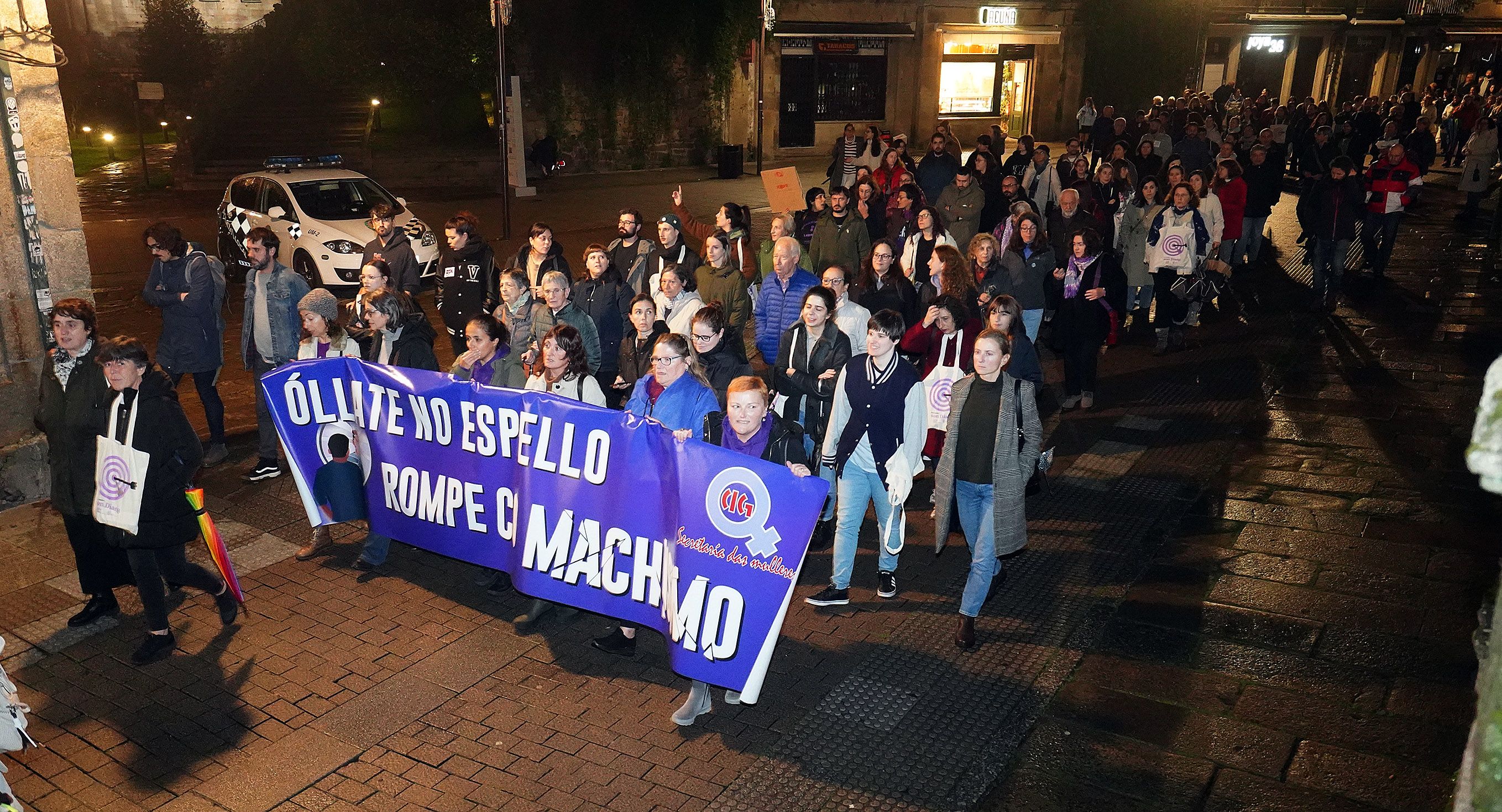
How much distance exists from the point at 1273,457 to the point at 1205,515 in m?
1.68

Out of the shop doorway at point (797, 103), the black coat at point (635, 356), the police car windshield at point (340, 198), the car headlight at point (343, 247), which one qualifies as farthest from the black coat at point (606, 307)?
the shop doorway at point (797, 103)

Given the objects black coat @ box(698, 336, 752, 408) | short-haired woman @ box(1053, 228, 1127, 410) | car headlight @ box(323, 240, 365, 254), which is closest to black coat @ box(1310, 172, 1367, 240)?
short-haired woman @ box(1053, 228, 1127, 410)

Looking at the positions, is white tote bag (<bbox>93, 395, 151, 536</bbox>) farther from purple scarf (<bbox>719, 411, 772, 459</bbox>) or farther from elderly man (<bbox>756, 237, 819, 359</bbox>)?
elderly man (<bbox>756, 237, 819, 359</bbox>)

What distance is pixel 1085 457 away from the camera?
31.1 feet

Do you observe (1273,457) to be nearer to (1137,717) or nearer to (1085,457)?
(1085,457)

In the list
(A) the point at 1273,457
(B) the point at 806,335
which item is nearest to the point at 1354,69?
(A) the point at 1273,457

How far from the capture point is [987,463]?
6184 millimetres

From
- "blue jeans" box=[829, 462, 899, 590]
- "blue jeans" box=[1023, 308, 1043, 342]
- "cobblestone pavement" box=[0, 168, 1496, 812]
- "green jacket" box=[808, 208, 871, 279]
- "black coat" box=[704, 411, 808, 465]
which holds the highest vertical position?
"green jacket" box=[808, 208, 871, 279]

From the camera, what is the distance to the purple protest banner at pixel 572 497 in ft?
17.8

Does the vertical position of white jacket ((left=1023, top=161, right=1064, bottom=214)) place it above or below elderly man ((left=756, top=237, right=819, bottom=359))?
above

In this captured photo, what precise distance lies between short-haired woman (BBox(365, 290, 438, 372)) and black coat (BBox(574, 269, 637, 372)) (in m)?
1.77

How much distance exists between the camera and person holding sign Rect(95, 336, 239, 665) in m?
5.91

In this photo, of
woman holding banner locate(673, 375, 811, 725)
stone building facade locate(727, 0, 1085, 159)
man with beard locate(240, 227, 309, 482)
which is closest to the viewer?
woman holding banner locate(673, 375, 811, 725)

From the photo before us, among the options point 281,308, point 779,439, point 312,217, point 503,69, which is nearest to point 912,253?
point 779,439
